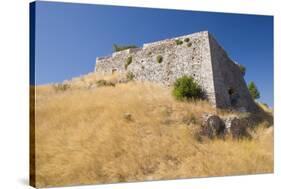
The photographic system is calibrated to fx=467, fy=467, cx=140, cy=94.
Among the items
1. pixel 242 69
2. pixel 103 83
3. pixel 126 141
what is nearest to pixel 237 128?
pixel 242 69

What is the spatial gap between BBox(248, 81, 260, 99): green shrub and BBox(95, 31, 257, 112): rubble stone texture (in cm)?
12

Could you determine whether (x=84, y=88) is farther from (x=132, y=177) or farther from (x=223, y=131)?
(x=223, y=131)

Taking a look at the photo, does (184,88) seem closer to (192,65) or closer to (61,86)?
(192,65)

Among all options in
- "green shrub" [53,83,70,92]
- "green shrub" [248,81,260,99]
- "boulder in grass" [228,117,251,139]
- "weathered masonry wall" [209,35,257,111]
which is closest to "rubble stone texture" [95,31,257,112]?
"weathered masonry wall" [209,35,257,111]

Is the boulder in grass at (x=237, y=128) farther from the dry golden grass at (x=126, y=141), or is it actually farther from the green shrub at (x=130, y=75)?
the green shrub at (x=130, y=75)

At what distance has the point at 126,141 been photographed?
10.6m

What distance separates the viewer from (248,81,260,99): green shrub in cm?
1254

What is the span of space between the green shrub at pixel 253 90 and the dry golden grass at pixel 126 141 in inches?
41.1

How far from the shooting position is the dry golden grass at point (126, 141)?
963 centimetres

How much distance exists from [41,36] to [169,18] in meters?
3.31

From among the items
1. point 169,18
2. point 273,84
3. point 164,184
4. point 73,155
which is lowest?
point 164,184

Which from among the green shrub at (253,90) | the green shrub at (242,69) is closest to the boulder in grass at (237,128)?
the green shrub at (253,90)

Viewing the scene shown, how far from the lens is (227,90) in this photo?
1329 centimetres

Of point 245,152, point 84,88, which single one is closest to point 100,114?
point 84,88
